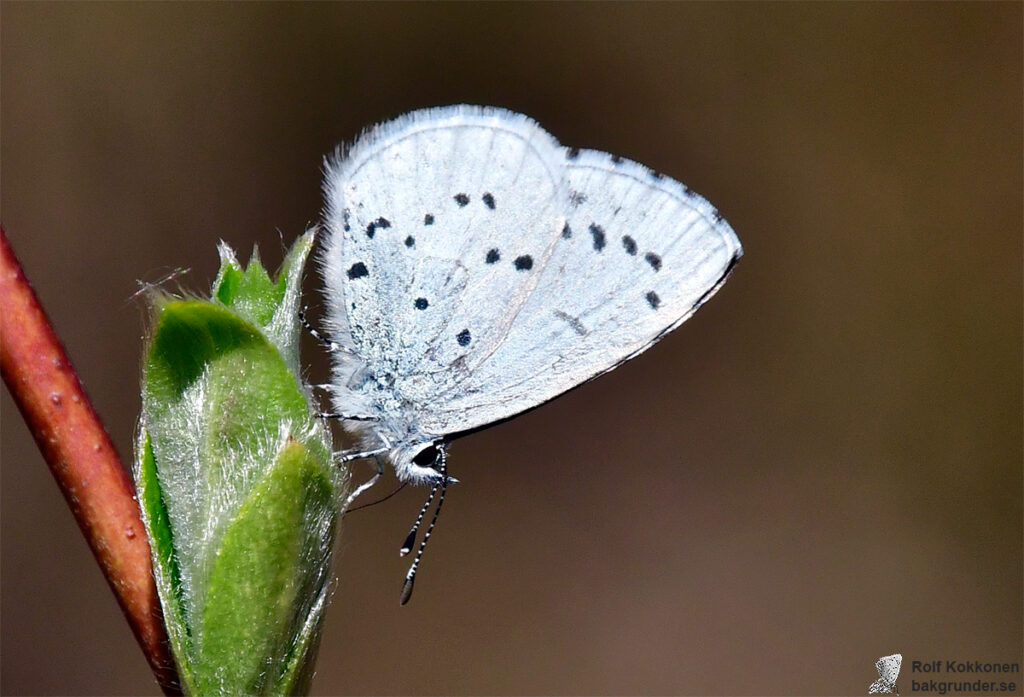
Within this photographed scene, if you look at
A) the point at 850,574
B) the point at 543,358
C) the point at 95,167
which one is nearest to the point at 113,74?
A: the point at 95,167

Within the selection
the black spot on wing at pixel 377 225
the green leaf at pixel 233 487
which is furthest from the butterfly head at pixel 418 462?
the green leaf at pixel 233 487

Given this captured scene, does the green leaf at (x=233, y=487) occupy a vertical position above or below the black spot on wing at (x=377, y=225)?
below

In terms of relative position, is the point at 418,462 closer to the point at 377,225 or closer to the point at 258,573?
the point at 377,225

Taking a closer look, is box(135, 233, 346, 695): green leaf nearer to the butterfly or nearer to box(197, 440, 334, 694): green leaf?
box(197, 440, 334, 694): green leaf

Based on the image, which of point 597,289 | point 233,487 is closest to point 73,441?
point 233,487

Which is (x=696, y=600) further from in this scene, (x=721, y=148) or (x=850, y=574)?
(x=721, y=148)

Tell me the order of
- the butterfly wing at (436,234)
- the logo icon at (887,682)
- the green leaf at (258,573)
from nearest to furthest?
the green leaf at (258,573) → the butterfly wing at (436,234) → the logo icon at (887,682)

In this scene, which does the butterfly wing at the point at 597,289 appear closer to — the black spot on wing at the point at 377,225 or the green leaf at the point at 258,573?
the black spot on wing at the point at 377,225
